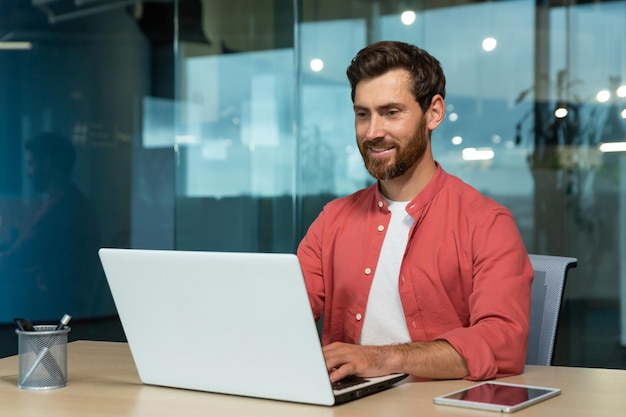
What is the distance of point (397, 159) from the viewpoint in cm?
227

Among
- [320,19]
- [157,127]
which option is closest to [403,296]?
[320,19]

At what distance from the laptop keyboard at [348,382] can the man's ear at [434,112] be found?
851 mm

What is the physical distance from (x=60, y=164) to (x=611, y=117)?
9.82 ft

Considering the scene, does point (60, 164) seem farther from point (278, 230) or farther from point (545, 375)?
point (545, 375)

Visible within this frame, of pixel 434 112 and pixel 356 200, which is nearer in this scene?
pixel 434 112

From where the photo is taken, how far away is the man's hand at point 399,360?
1705 millimetres

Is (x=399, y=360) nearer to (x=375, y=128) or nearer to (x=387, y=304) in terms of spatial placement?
(x=387, y=304)

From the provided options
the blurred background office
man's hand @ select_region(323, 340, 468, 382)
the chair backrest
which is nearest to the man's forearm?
man's hand @ select_region(323, 340, 468, 382)

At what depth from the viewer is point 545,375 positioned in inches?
74.2

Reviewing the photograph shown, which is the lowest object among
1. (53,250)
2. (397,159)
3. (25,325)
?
(53,250)

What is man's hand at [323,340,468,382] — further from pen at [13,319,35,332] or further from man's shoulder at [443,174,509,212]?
pen at [13,319,35,332]

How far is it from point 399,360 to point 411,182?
0.67 metres

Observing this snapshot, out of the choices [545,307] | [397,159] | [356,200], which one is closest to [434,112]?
[397,159]

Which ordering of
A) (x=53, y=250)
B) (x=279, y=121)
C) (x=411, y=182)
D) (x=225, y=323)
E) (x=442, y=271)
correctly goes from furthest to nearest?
(x=53, y=250), (x=279, y=121), (x=411, y=182), (x=442, y=271), (x=225, y=323)
